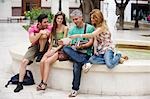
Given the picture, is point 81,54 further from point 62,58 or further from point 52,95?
point 52,95

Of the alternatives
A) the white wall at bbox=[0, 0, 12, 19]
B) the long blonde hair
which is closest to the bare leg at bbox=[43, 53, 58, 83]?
the long blonde hair

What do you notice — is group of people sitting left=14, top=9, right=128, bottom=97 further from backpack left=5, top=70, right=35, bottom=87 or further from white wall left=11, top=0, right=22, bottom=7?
white wall left=11, top=0, right=22, bottom=7

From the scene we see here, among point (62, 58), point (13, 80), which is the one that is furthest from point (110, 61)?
point (13, 80)

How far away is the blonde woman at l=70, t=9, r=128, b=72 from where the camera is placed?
23.7 ft

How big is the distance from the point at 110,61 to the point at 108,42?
0.39 meters

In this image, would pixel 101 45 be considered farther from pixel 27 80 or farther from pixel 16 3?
pixel 16 3

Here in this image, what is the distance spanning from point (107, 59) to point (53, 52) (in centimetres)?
106

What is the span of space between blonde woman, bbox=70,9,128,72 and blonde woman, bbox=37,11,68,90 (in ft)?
2.10

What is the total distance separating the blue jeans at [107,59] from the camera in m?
7.27

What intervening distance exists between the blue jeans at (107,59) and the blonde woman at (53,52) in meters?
0.73

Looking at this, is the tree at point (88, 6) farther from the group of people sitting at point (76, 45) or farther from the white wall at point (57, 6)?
the white wall at point (57, 6)

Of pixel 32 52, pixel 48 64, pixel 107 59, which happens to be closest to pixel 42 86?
pixel 48 64

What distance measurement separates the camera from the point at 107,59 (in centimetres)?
727

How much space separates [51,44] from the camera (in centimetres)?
782
